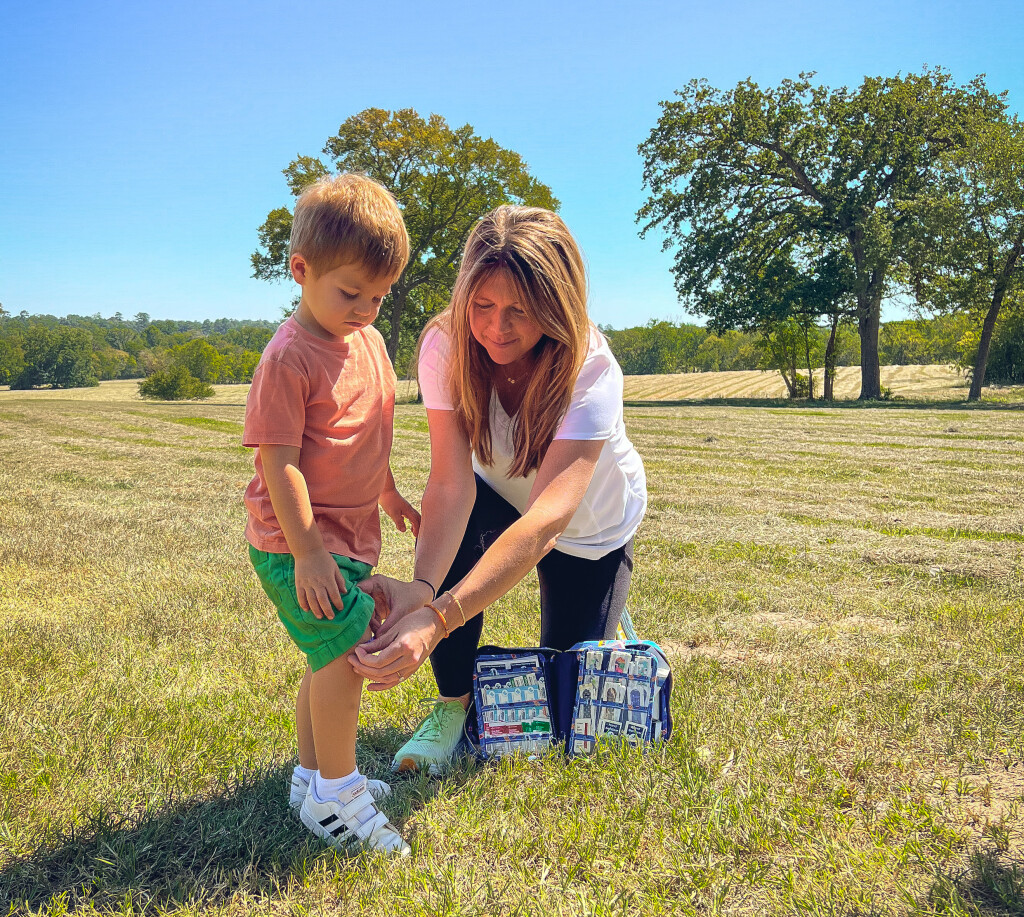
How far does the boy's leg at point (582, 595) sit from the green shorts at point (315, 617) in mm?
957

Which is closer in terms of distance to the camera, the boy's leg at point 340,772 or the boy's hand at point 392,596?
the boy's leg at point 340,772

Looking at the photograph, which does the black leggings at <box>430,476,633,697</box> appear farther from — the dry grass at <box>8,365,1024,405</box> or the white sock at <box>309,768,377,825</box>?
the dry grass at <box>8,365,1024,405</box>

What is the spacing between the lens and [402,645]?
191cm

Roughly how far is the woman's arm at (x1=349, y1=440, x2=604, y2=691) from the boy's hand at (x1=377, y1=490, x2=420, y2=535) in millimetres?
437

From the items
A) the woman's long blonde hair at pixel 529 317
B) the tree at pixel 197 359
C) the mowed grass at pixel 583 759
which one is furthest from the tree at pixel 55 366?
the woman's long blonde hair at pixel 529 317

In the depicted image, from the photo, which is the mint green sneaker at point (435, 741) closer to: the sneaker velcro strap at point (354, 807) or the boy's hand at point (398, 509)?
the sneaker velcro strap at point (354, 807)

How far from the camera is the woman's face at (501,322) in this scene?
91.3 inches

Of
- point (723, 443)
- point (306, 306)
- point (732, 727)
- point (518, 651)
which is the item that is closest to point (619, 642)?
point (518, 651)

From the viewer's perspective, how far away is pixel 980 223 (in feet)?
87.8

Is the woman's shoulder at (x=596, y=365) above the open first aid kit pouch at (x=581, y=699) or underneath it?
above

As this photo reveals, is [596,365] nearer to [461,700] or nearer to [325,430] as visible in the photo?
[325,430]

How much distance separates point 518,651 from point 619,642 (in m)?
0.36

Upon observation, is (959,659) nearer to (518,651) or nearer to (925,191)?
(518,651)

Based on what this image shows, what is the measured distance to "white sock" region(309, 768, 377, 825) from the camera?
205 centimetres
